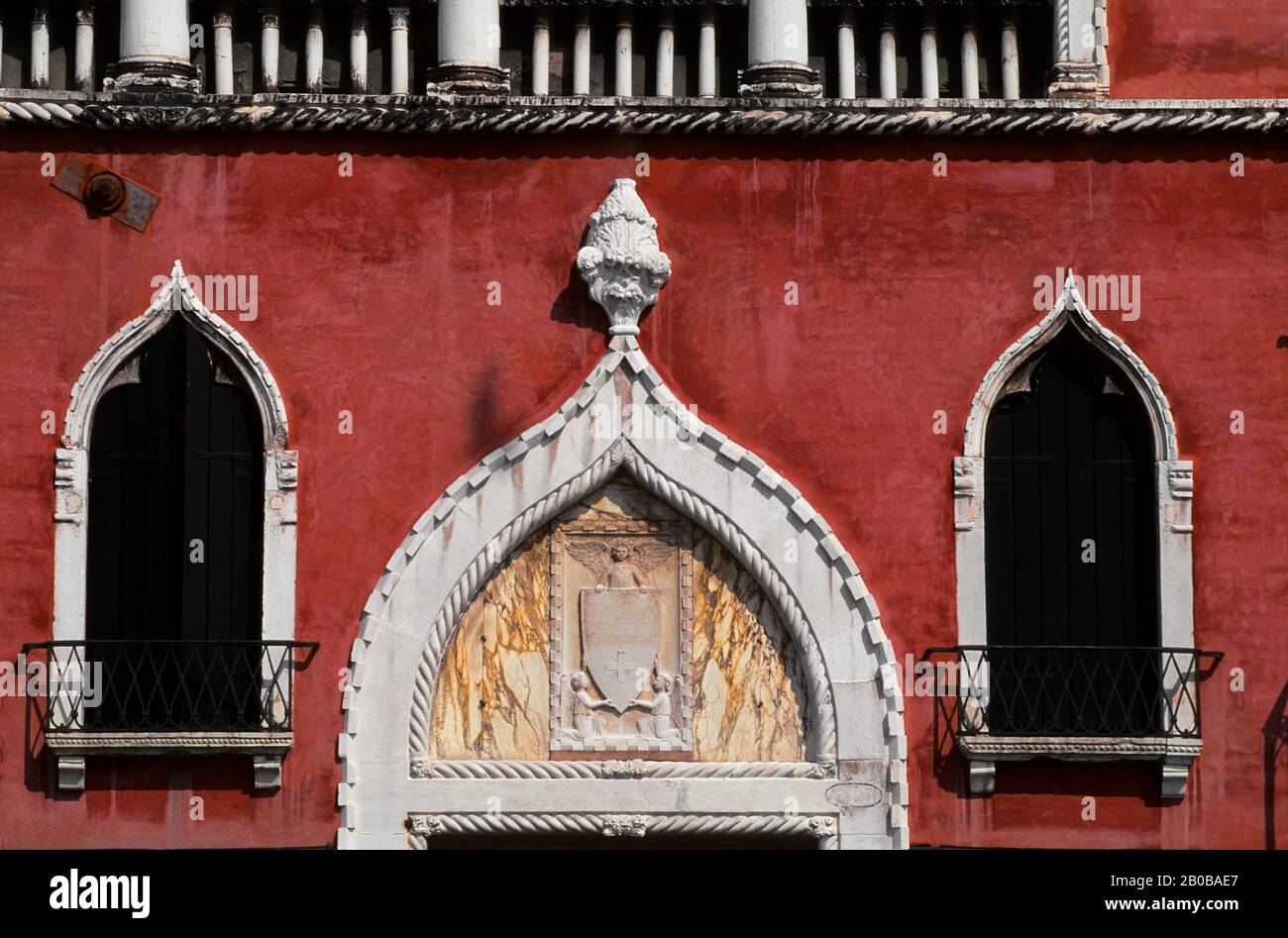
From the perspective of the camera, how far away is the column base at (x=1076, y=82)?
643 inches

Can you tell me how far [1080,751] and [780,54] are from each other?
188 inches

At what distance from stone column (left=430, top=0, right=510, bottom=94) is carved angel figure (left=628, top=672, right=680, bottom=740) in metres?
3.88

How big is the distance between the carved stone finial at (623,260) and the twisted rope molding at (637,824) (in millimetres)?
3061

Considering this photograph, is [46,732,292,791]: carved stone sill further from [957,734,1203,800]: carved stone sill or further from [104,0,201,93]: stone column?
[957,734,1203,800]: carved stone sill

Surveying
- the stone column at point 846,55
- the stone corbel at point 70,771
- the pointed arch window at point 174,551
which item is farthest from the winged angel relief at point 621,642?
the stone column at point 846,55

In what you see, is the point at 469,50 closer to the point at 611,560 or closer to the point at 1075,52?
the point at 611,560

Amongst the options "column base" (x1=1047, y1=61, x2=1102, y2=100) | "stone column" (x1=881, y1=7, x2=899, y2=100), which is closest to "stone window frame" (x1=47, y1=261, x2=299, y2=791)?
"stone column" (x1=881, y1=7, x2=899, y2=100)

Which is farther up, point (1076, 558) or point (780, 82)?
point (780, 82)

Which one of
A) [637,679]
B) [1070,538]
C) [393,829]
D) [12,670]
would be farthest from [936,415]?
[12,670]

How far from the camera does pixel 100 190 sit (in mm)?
16062

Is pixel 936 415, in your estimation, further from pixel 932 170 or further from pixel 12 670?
pixel 12 670

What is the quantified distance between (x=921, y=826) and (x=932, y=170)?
164 inches

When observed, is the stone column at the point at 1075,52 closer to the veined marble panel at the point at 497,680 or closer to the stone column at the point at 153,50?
the veined marble panel at the point at 497,680

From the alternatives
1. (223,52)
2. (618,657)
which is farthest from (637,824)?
(223,52)
